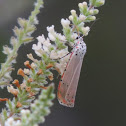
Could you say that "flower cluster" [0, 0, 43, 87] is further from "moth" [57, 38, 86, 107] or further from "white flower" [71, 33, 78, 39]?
"moth" [57, 38, 86, 107]

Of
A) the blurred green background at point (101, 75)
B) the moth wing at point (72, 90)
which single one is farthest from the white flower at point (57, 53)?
the blurred green background at point (101, 75)

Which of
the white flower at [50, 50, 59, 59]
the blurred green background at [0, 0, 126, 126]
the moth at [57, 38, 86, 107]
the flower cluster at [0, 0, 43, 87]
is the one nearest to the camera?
the flower cluster at [0, 0, 43, 87]

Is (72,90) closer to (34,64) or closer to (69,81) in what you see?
(69,81)

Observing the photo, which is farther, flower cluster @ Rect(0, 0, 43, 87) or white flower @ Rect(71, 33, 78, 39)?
white flower @ Rect(71, 33, 78, 39)

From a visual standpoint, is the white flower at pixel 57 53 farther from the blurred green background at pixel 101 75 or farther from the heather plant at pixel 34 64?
the blurred green background at pixel 101 75

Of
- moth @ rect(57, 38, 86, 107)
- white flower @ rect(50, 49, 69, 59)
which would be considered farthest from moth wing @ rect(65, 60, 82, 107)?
white flower @ rect(50, 49, 69, 59)

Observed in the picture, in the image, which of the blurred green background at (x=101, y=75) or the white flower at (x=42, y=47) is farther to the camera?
the blurred green background at (x=101, y=75)

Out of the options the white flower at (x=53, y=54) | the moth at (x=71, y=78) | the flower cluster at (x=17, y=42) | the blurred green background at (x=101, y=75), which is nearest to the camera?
the flower cluster at (x=17, y=42)

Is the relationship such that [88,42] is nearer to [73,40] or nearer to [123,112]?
[123,112]

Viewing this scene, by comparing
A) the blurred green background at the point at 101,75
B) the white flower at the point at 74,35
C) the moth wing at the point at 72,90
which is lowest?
the moth wing at the point at 72,90
